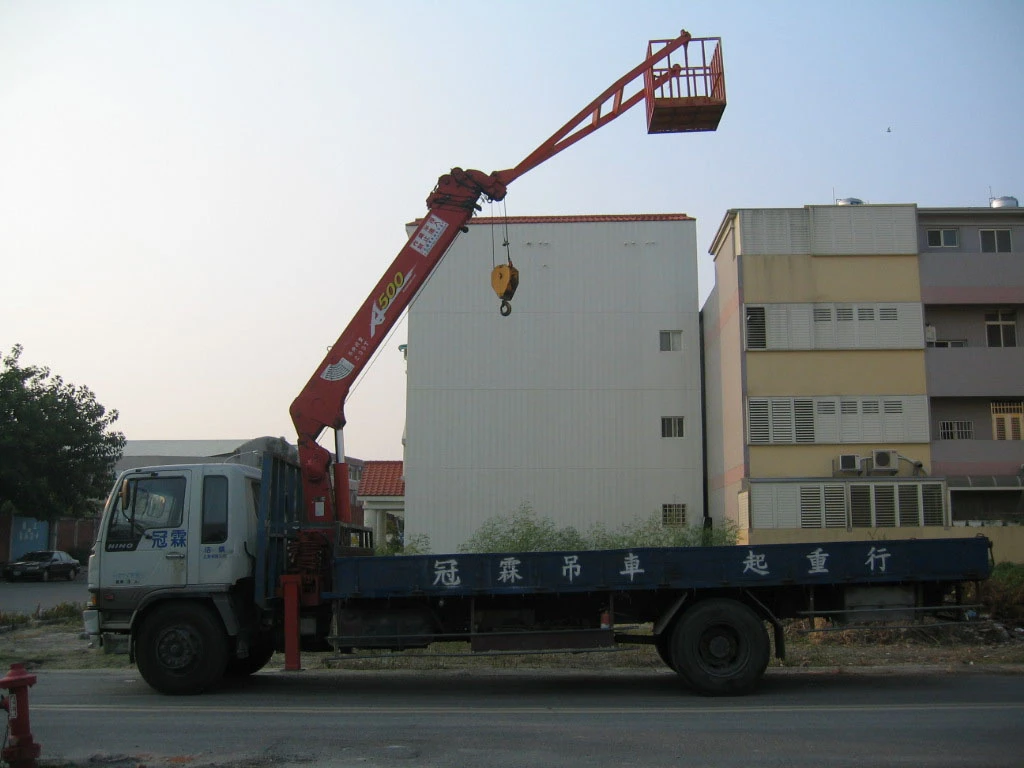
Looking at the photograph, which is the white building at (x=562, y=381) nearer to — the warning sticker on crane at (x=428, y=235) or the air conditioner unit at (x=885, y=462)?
the air conditioner unit at (x=885, y=462)

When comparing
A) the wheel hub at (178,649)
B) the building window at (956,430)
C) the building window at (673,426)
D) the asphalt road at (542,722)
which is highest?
the building window at (673,426)

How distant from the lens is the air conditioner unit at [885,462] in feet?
85.9

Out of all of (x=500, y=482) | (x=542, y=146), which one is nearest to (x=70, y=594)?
(x=500, y=482)

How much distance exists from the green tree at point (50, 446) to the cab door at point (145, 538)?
30.3 metres

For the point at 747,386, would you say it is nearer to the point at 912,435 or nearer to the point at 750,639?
the point at 912,435

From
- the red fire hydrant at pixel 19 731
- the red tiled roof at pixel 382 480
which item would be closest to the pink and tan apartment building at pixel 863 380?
the red tiled roof at pixel 382 480

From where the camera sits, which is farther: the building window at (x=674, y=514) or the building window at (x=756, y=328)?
the building window at (x=674, y=514)

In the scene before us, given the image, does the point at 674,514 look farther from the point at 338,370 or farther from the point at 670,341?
the point at 338,370

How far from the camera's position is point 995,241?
2792 centimetres

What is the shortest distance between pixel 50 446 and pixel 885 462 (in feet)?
108

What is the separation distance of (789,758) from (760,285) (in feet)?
68.8

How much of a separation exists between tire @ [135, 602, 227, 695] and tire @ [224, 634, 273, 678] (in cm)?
107

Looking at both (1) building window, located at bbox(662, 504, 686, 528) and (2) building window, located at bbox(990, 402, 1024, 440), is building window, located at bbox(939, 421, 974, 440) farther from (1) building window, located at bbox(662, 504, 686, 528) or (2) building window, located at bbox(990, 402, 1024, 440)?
(1) building window, located at bbox(662, 504, 686, 528)

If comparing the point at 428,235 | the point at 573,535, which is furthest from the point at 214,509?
the point at 573,535
